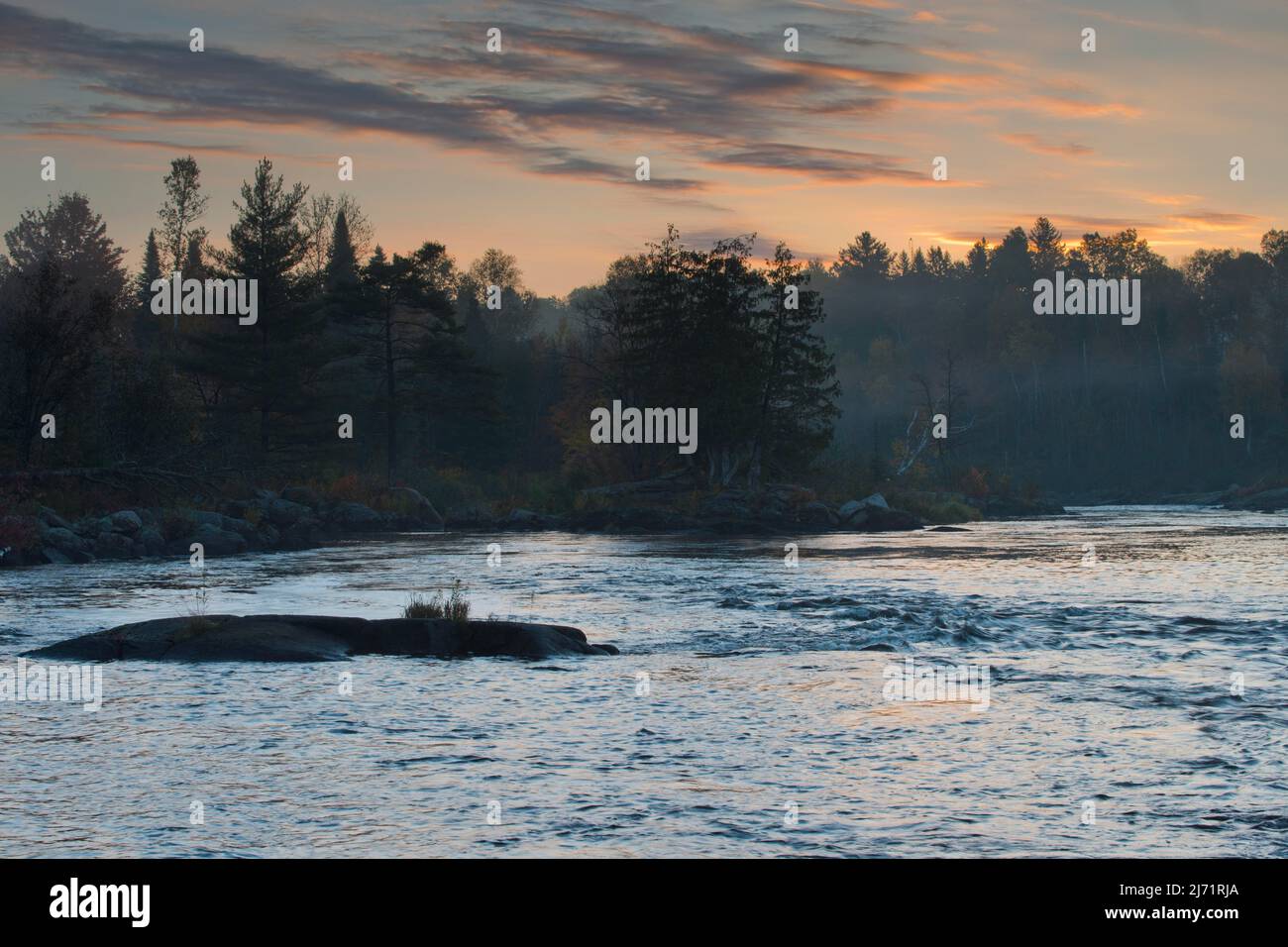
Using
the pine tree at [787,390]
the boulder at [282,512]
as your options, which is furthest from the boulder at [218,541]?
the pine tree at [787,390]

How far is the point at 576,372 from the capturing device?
275ft

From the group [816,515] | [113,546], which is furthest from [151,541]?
[816,515]

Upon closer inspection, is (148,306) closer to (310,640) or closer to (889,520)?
(889,520)

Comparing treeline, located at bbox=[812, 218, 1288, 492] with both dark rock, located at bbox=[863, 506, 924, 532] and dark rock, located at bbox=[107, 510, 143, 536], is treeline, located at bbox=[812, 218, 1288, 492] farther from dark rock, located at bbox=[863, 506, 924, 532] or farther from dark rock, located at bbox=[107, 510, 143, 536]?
dark rock, located at bbox=[107, 510, 143, 536]

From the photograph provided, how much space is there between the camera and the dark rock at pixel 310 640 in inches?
833

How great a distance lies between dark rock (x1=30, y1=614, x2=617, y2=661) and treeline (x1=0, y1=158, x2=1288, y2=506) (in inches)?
1010

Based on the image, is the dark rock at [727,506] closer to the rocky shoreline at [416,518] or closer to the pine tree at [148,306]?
the rocky shoreline at [416,518]

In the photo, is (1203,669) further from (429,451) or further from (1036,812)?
(429,451)

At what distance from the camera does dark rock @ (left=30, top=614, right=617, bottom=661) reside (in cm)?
2116

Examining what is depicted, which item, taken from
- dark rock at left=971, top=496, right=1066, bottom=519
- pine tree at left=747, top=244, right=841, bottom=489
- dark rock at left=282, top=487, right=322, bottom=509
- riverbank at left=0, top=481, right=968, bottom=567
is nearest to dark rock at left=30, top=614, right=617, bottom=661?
riverbank at left=0, top=481, right=968, bottom=567

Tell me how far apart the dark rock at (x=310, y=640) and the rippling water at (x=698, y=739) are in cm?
74

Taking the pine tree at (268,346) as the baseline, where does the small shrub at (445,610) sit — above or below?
below

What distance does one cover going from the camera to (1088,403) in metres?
136
